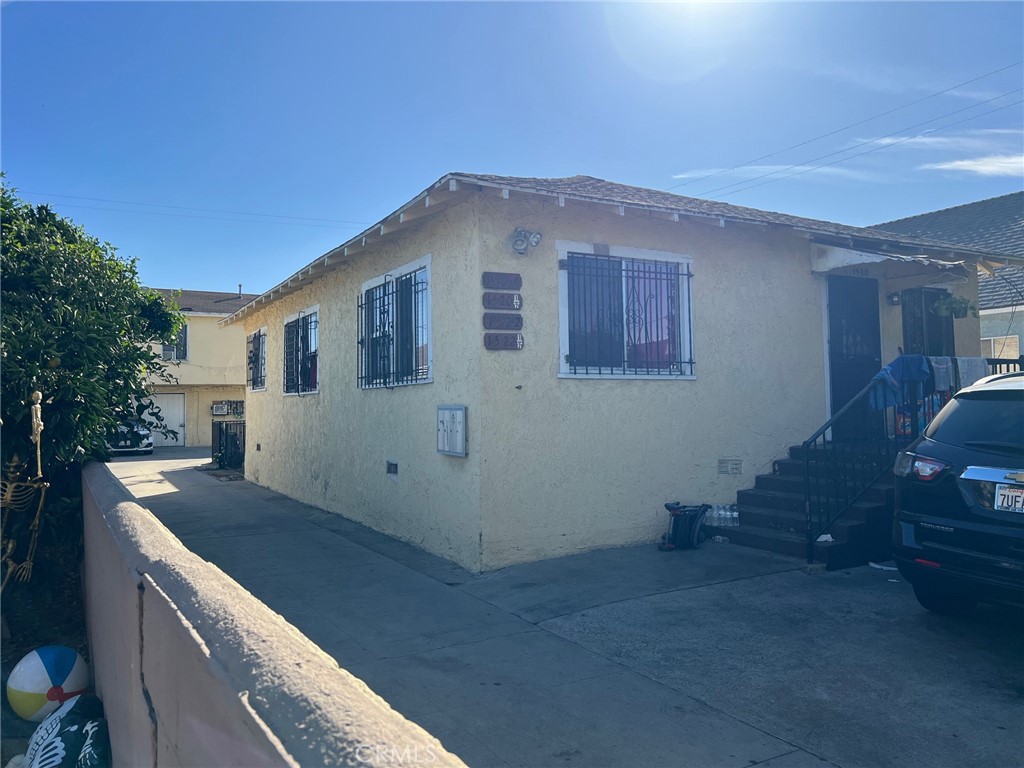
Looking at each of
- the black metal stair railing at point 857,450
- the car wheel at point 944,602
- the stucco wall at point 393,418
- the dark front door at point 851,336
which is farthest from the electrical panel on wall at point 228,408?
the car wheel at point 944,602

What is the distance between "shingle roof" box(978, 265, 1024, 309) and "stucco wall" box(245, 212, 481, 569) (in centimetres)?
1111

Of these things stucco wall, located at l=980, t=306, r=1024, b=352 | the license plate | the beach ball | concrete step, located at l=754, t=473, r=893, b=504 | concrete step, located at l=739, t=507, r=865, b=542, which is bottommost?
the beach ball

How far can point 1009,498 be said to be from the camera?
14.4 ft

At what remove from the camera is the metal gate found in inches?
715

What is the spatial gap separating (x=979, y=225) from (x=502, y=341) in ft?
44.8

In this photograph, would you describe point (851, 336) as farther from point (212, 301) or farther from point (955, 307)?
point (212, 301)

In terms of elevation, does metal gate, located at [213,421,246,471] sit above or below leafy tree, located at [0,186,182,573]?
below

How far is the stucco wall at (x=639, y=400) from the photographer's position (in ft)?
23.8

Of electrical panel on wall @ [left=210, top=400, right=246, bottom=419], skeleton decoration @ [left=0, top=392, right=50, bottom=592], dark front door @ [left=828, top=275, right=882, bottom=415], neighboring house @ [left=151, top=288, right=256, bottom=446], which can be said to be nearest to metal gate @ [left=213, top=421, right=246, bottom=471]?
neighboring house @ [left=151, top=288, right=256, bottom=446]

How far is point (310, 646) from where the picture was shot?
2082mm

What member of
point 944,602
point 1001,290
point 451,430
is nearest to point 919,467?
point 944,602

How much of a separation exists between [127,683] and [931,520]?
4.74 m

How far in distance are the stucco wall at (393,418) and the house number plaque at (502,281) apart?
10cm

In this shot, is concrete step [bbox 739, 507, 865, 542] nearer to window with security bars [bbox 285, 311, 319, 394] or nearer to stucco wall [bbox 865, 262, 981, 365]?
stucco wall [bbox 865, 262, 981, 365]
